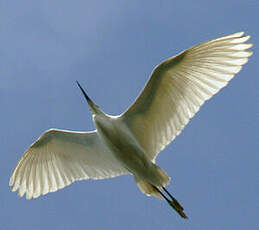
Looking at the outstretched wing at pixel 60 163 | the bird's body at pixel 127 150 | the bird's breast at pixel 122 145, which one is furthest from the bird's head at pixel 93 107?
the outstretched wing at pixel 60 163

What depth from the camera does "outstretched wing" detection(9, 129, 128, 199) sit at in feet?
50.5

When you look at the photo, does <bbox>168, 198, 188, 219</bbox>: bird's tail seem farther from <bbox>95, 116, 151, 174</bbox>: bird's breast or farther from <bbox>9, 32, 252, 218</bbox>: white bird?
<bbox>95, 116, 151, 174</bbox>: bird's breast

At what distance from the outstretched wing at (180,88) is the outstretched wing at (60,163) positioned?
126 centimetres

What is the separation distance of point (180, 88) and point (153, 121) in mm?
1075

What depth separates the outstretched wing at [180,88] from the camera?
1381 cm

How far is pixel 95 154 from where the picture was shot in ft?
51.1

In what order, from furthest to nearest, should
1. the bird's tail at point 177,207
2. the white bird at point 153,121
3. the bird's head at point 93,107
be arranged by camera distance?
the bird's tail at point 177,207
the bird's head at point 93,107
the white bird at point 153,121

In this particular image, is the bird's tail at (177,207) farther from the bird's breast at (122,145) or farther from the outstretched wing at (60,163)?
the outstretched wing at (60,163)

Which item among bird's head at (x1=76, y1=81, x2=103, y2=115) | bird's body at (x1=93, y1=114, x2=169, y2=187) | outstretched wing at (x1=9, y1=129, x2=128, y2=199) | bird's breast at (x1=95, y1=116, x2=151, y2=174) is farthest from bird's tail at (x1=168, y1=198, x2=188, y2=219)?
bird's head at (x1=76, y1=81, x2=103, y2=115)

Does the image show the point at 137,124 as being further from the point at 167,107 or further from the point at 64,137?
the point at 64,137

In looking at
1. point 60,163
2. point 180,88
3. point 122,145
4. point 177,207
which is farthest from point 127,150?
point 60,163

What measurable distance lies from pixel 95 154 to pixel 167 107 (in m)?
2.39

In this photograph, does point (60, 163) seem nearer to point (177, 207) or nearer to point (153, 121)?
point (153, 121)

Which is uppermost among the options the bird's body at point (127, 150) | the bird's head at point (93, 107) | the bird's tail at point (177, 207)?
the bird's head at point (93, 107)
